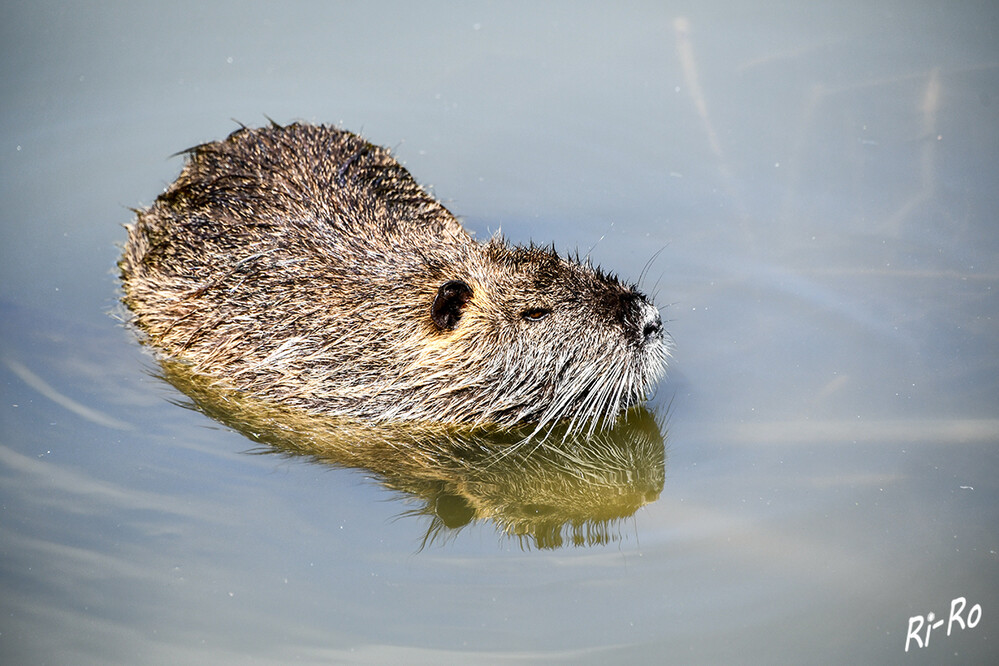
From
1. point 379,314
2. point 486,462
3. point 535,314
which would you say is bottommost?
point 486,462

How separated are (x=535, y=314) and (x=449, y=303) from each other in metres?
0.36

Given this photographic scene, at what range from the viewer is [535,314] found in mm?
4504

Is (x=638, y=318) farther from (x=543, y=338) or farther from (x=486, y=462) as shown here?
(x=486, y=462)

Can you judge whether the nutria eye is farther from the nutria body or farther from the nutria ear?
the nutria ear

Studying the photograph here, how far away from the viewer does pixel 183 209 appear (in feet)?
16.6

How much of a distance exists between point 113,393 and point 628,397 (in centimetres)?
230

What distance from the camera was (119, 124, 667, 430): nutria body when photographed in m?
4.49

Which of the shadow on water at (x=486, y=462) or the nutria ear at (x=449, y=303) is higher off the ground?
the nutria ear at (x=449, y=303)

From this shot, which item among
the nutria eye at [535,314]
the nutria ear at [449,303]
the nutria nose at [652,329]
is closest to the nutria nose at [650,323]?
the nutria nose at [652,329]

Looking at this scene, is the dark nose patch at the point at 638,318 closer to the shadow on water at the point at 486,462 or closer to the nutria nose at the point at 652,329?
the nutria nose at the point at 652,329

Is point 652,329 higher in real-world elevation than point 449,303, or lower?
higher

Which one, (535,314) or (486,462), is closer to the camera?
(535,314)

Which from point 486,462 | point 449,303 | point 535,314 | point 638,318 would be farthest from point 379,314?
point 638,318

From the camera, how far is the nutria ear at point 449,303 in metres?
4.43
